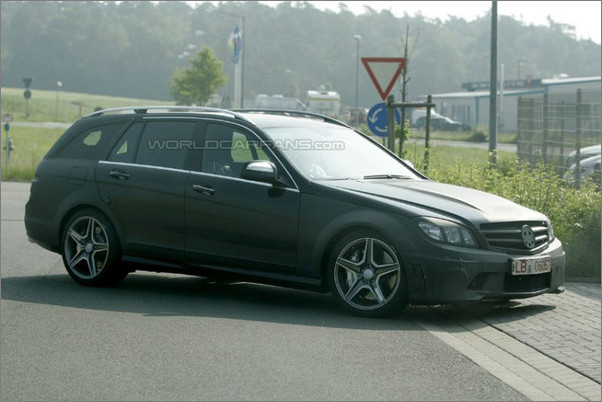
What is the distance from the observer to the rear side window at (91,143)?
433 inches

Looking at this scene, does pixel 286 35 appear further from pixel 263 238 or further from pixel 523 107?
pixel 263 238

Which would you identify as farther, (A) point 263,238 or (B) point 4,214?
(B) point 4,214

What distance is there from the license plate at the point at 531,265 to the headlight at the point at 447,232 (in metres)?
0.41

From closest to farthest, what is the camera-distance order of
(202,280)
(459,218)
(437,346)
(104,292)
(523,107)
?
(437,346), (459,218), (104,292), (202,280), (523,107)

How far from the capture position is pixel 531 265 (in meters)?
9.04

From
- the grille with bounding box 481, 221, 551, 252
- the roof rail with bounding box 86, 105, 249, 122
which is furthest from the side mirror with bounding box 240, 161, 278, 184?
the grille with bounding box 481, 221, 551, 252

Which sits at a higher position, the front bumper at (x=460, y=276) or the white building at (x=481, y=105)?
the white building at (x=481, y=105)

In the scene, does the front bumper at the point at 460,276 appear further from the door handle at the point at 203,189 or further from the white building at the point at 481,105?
the white building at the point at 481,105

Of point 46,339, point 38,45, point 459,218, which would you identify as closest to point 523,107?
point 459,218

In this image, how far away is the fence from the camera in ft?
72.1

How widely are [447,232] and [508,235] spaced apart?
0.54 meters

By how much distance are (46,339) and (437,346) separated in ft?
8.89

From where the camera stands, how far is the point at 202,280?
1155cm

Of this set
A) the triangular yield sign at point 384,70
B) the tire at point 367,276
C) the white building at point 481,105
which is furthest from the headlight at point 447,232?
the white building at point 481,105
